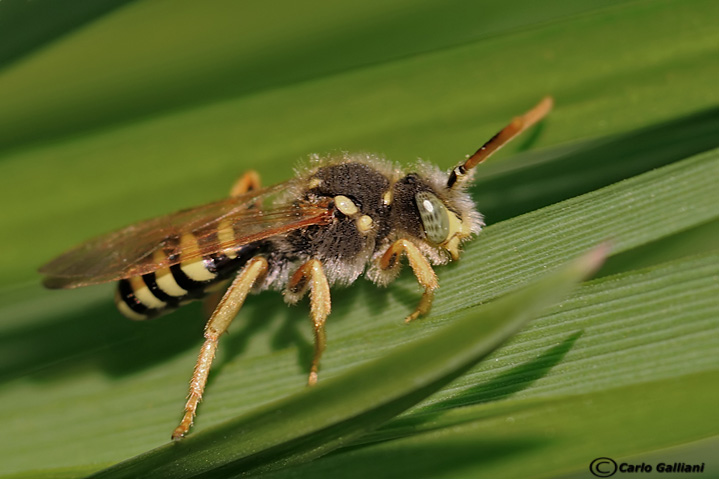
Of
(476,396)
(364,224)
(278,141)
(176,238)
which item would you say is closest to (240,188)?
(278,141)

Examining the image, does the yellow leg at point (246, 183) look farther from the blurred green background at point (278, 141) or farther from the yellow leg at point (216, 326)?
the yellow leg at point (216, 326)

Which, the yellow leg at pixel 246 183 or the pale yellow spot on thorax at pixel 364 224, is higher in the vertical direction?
the yellow leg at pixel 246 183

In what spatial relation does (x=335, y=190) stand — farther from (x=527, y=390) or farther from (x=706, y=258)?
(x=706, y=258)

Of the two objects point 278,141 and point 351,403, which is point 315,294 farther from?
point 351,403

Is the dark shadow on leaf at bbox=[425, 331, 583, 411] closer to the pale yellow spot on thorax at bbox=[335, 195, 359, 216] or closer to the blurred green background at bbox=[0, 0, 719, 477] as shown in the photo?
the blurred green background at bbox=[0, 0, 719, 477]

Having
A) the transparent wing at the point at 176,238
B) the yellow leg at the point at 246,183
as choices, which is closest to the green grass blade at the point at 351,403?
the transparent wing at the point at 176,238

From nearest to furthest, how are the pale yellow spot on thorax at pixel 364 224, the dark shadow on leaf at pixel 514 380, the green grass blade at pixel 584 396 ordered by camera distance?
the green grass blade at pixel 584 396 → the dark shadow on leaf at pixel 514 380 → the pale yellow spot on thorax at pixel 364 224

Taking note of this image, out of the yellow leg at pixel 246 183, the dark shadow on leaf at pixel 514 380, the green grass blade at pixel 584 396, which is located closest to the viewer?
the green grass blade at pixel 584 396
